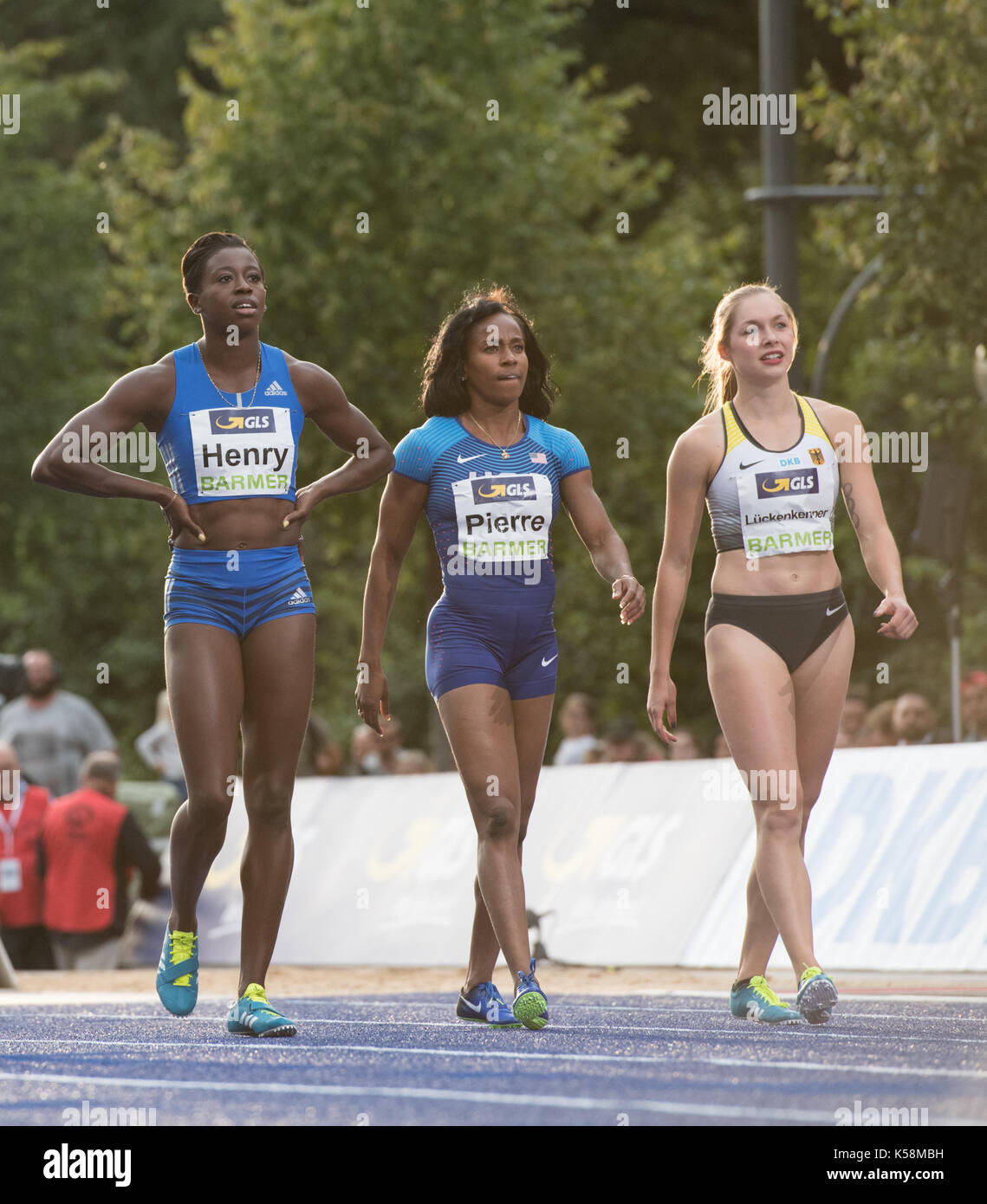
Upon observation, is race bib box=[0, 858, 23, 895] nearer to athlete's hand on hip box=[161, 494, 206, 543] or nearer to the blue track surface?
the blue track surface

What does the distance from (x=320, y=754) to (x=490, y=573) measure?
41.4ft

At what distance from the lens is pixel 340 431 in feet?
25.5

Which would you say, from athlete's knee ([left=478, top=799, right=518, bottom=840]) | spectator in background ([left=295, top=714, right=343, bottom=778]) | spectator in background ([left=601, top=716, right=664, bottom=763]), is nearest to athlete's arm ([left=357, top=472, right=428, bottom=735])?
athlete's knee ([left=478, top=799, right=518, bottom=840])

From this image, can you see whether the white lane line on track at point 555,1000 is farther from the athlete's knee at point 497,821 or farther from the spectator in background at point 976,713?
the spectator in background at point 976,713

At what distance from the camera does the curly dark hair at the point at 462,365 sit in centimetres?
820

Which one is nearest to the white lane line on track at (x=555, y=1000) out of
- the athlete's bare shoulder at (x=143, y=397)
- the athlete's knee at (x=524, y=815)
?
the athlete's knee at (x=524, y=815)

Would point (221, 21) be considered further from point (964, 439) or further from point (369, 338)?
point (964, 439)

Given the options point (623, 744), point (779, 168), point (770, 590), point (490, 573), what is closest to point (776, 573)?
point (770, 590)

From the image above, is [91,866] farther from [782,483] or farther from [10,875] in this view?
[782,483]

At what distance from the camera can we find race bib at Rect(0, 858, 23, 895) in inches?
663

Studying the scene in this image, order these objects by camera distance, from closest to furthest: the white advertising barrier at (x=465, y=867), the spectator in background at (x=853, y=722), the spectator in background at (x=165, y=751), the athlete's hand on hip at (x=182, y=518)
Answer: the athlete's hand on hip at (x=182, y=518)
the white advertising barrier at (x=465, y=867)
the spectator in background at (x=853, y=722)
the spectator in background at (x=165, y=751)

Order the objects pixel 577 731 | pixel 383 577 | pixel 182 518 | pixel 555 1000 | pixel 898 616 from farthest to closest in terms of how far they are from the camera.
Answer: pixel 577 731
pixel 555 1000
pixel 383 577
pixel 898 616
pixel 182 518

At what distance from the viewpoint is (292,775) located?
7.44 m

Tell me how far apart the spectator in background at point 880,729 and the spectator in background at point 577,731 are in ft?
8.95
